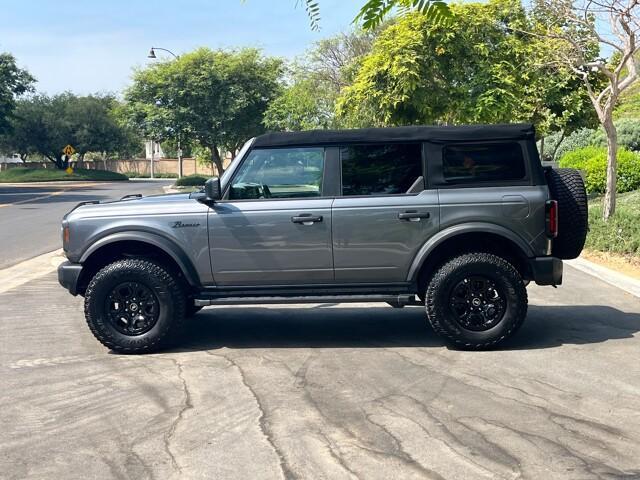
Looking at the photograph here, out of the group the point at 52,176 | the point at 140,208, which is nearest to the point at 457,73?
the point at 140,208

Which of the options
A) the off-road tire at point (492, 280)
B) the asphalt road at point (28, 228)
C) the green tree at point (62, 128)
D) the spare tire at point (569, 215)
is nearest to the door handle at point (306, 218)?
the off-road tire at point (492, 280)

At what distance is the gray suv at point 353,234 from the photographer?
6.82m

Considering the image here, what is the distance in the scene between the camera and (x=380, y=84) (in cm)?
2047

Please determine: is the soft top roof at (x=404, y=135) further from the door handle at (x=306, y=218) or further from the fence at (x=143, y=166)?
the fence at (x=143, y=166)

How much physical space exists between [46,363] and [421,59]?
15160mm

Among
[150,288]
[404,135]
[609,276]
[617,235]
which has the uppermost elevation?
[404,135]

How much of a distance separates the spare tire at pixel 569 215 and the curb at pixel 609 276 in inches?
120

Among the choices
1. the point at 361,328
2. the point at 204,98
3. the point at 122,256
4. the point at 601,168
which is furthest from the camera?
the point at 204,98

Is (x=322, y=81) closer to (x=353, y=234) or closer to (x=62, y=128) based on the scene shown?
(x=353, y=234)

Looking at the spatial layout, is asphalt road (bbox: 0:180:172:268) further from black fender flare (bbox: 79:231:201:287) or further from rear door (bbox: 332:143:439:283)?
rear door (bbox: 332:143:439:283)

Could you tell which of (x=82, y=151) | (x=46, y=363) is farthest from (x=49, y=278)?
(x=82, y=151)

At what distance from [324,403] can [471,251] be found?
2.40m

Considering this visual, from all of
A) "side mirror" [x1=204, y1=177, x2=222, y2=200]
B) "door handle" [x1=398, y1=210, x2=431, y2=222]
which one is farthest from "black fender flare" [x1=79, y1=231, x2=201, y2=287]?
"door handle" [x1=398, y1=210, x2=431, y2=222]

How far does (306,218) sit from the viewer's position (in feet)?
22.5
